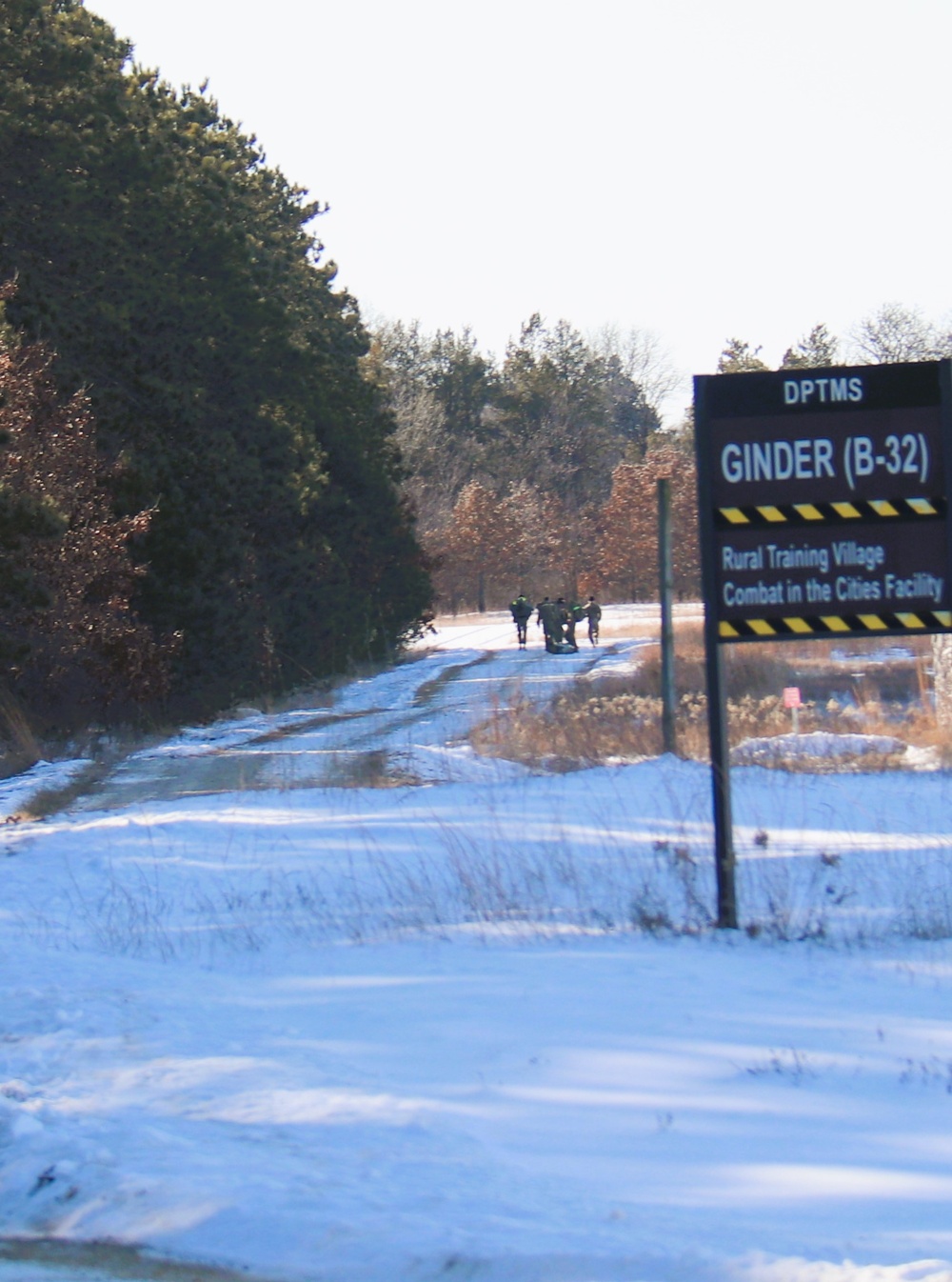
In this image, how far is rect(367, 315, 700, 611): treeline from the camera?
82.1 meters

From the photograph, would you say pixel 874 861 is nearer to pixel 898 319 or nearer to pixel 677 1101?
pixel 677 1101

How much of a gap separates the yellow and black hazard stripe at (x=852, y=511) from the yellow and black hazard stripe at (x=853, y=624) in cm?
50

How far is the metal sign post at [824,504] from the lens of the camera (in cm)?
757

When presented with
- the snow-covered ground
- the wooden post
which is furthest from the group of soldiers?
the snow-covered ground

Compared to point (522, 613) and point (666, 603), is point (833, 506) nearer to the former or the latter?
point (666, 603)

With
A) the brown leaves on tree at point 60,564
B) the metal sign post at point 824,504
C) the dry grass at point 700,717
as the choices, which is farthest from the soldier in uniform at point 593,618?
the metal sign post at point 824,504

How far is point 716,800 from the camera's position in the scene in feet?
25.5

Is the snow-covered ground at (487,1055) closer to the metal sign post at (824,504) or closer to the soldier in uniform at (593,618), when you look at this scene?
the metal sign post at (824,504)

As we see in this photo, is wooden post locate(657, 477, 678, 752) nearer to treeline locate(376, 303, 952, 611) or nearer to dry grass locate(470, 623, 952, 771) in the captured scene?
dry grass locate(470, 623, 952, 771)

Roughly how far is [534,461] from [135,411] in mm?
70357

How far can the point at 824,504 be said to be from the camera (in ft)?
25.0

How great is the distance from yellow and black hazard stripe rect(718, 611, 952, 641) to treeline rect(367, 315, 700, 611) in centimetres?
7088

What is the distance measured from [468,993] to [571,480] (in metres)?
88.5

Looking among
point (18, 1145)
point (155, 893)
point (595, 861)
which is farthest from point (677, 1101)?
point (155, 893)
